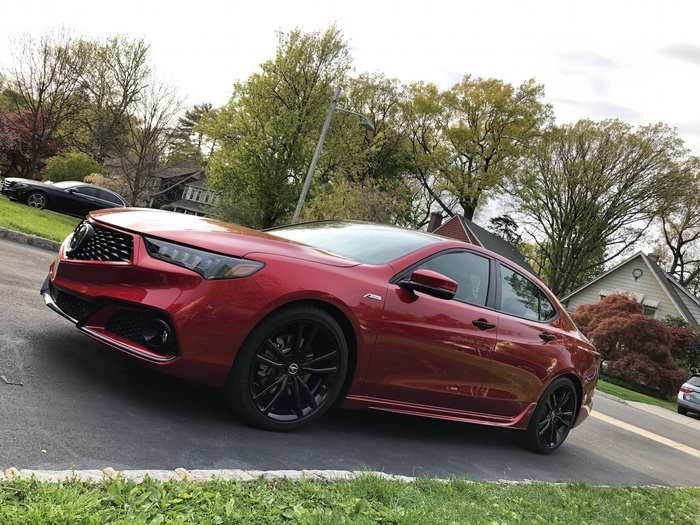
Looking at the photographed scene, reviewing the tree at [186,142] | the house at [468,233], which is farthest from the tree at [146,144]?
the house at [468,233]

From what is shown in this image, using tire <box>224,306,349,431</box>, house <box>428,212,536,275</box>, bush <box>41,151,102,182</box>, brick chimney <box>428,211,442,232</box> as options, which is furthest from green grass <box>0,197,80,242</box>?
brick chimney <box>428,211,442,232</box>

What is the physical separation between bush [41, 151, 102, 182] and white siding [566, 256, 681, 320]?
96.0 feet

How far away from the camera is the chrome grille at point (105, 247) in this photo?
3754mm

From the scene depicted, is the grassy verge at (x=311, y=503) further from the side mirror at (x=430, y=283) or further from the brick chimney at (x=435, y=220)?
the brick chimney at (x=435, y=220)

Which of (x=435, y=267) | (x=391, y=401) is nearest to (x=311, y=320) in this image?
(x=391, y=401)

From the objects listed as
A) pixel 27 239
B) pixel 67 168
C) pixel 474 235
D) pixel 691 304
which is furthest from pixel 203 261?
pixel 691 304

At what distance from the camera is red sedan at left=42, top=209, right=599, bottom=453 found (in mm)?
3574

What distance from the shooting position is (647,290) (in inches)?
1389

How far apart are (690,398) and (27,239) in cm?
1782

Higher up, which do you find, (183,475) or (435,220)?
(435,220)

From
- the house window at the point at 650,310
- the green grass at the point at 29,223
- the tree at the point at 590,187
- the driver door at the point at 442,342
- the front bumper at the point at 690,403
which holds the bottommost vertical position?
the front bumper at the point at 690,403

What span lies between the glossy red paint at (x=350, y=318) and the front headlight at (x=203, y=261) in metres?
0.04

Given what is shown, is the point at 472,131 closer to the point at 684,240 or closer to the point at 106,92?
the point at 684,240

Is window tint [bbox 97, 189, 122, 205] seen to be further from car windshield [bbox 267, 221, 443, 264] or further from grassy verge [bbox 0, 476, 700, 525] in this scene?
grassy verge [bbox 0, 476, 700, 525]
